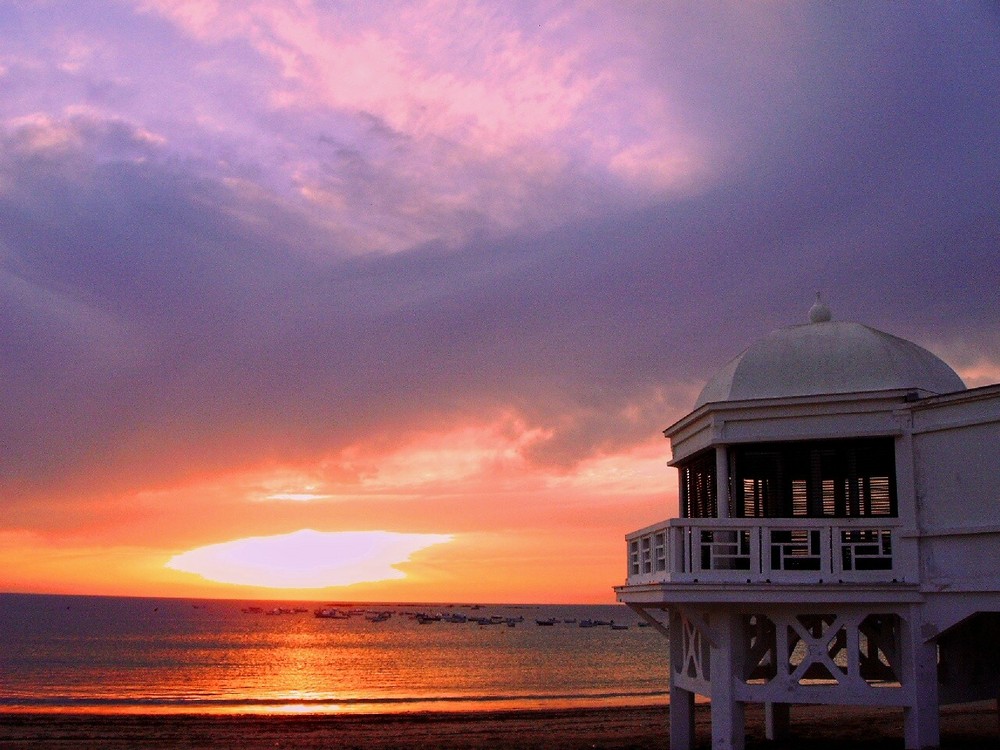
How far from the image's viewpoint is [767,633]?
1864 centimetres

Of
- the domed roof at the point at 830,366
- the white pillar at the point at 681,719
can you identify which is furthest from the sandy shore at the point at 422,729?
the domed roof at the point at 830,366

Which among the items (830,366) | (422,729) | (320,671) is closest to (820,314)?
(830,366)

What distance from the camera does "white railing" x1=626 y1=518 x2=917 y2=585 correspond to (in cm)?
1620

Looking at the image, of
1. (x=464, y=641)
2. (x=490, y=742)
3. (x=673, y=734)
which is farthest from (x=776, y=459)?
(x=464, y=641)

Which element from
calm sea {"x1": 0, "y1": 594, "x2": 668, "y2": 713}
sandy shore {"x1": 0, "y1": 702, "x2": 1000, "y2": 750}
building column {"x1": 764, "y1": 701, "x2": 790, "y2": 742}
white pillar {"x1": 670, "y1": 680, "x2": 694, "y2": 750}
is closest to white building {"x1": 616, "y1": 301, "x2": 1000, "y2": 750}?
white pillar {"x1": 670, "y1": 680, "x2": 694, "y2": 750}

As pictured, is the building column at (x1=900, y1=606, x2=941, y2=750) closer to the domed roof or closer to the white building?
the white building

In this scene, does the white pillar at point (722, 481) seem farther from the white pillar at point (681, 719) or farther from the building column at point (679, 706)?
the white pillar at point (681, 719)

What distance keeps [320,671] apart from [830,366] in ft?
242

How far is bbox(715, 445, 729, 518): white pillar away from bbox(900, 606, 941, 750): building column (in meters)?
3.26

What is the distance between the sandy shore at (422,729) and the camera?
98.5ft

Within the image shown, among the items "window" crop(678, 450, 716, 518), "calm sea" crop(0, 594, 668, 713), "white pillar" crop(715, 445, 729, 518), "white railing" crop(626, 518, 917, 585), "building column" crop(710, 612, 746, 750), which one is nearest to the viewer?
"white railing" crop(626, 518, 917, 585)

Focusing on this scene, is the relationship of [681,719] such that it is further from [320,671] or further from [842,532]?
[320,671]

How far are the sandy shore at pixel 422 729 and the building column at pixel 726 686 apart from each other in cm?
949

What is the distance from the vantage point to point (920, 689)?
52.7 feet
